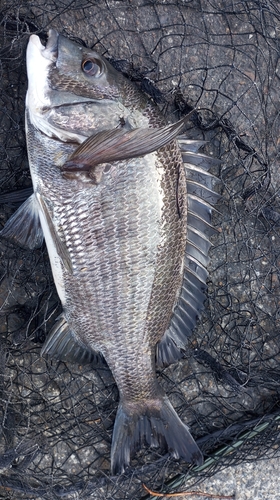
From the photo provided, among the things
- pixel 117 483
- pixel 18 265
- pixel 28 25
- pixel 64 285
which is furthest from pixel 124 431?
pixel 28 25

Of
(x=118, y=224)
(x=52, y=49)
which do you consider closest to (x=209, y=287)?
(x=118, y=224)

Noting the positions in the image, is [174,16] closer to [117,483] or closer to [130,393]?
[130,393]

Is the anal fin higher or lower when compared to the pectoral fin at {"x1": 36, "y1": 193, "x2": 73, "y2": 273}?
lower

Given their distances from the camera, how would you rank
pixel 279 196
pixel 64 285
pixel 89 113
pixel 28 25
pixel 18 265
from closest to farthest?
1. pixel 89 113
2. pixel 64 285
3. pixel 28 25
4. pixel 18 265
5. pixel 279 196

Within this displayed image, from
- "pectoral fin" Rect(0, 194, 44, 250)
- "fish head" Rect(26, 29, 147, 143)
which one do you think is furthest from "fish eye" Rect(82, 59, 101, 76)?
"pectoral fin" Rect(0, 194, 44, 250)

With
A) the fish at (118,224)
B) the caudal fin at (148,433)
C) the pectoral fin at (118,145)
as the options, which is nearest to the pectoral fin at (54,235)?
the fish at (118,224)

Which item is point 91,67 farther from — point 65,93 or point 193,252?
point 193,252

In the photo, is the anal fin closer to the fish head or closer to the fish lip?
the fish head
